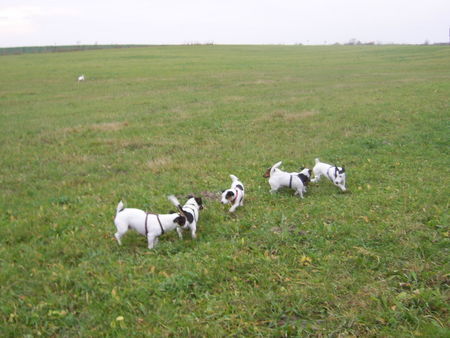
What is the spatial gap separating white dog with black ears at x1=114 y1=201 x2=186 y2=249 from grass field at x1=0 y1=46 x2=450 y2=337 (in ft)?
0.99

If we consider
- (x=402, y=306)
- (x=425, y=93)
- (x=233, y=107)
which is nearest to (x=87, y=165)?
(x=402, y=306)

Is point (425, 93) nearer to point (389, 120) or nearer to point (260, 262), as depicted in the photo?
point (389, 120)

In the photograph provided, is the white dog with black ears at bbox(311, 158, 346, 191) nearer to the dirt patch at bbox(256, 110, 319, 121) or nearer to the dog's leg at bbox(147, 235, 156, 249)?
the dog's leg at bbox(147, 235, 156, 249)

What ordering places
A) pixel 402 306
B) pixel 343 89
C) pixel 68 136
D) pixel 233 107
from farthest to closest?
pixel 343 89, pixel 233 107, pixel 68 136, pixel 402 306

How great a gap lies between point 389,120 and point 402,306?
42.8 ft

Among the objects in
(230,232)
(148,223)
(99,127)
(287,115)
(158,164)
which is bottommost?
(230,232)

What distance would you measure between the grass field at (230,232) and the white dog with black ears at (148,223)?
0.30 meters

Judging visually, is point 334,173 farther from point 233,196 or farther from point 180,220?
point 180,220

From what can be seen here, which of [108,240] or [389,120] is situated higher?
[389,120]

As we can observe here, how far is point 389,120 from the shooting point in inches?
647

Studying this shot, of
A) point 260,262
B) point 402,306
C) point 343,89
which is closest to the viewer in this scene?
point 402,306

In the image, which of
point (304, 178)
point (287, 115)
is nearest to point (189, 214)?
point (304, 178)

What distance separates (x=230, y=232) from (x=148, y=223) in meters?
1.58

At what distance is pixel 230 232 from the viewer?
7.20m
